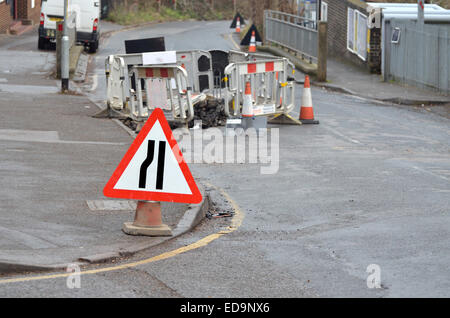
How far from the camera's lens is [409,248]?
806 cm

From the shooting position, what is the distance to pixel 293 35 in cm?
3472

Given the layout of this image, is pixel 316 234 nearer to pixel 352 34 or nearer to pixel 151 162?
pixel 151 162

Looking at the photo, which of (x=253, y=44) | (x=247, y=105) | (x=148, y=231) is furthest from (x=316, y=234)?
(x=253, y=44)

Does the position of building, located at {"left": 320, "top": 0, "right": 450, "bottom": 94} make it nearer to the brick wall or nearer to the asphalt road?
the asphalt road

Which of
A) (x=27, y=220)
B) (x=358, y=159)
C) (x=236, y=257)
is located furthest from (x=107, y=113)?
(x=236, y=257)

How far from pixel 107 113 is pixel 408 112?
751cm

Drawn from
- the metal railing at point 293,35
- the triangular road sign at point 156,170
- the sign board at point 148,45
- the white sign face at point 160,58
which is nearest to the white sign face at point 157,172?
the triangular road sign at point 156,170

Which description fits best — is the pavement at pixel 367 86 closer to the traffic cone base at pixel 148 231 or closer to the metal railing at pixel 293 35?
the metal railing at pixel 293 35

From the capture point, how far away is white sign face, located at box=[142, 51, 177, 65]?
695 inches

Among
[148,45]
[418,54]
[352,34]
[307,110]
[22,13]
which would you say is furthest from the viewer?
[22,13]

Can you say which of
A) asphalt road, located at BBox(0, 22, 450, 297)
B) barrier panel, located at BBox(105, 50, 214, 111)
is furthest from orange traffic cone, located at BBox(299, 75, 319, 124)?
barrier panel, located at BBox(105, 50, 214, 111)

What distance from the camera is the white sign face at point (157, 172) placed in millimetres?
8516

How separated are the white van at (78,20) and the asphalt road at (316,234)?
20649 mm

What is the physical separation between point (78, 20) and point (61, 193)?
87.8 ft
